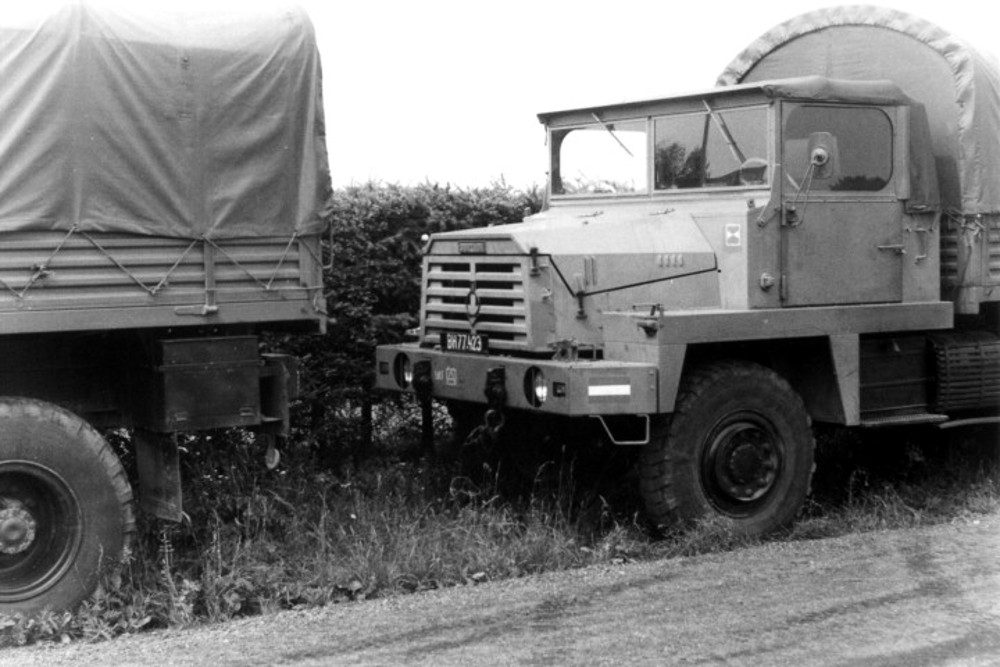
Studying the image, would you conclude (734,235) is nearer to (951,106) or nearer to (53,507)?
(951,106)

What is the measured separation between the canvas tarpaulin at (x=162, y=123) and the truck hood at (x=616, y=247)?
148cm

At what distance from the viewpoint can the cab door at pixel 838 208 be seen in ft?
29.6

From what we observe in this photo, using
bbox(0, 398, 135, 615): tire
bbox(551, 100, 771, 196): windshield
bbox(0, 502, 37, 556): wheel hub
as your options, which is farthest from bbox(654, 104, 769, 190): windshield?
bbox(0, 502, 37, 556): wheel hub

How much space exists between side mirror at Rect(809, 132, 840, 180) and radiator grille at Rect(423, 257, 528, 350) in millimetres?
2018

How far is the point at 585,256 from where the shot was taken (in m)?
8.80

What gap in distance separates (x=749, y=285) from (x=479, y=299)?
1664mm

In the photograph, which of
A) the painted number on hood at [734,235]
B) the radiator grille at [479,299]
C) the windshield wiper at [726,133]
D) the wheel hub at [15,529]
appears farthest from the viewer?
the windshield wiper at [726,133]

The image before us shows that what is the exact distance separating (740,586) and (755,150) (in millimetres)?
2998

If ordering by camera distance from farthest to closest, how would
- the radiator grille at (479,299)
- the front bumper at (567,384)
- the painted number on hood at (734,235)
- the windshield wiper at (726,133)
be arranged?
the windshield wiper at (726,133) < the painted number on hood at (734,235) < the radiator grille at (479,299) < the front bumper at (567,384)

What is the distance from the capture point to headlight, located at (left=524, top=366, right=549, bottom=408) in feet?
27.4

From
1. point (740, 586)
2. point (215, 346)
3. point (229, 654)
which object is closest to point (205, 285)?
point (215, 346)

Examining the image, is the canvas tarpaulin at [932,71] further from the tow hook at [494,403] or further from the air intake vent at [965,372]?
the tow hook at [494,403]

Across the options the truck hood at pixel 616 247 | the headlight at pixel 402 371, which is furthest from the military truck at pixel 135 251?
the headlight at pixel 402 371

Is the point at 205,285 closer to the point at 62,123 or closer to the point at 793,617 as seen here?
the point at 62,123
